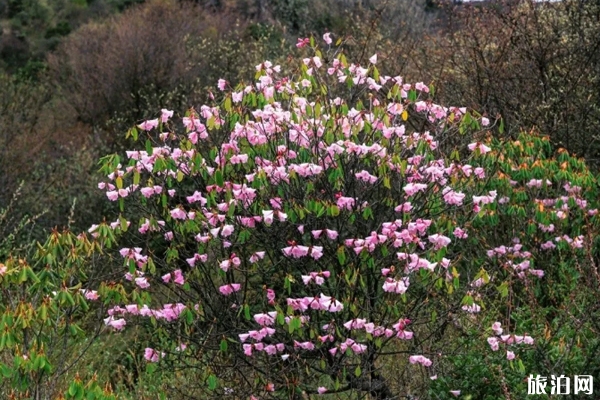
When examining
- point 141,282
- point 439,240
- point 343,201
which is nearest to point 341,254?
point 343,201

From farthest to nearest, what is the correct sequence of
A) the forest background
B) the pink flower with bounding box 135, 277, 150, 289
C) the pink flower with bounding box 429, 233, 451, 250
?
1. the forest background
2. the pink flower with bounding box 135, 277, 150, 289
3. the pink flower with bounding box 429, 233, 451, 250

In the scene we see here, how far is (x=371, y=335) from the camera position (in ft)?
13.1

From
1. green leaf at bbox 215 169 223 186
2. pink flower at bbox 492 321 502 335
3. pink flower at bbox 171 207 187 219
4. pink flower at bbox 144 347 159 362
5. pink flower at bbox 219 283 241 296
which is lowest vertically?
pink flower at bbox 492 321 502 335

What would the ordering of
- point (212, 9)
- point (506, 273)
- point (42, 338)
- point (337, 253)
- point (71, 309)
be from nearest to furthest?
point (42, 338) → point (71, 309) → point (337, 253) → point (506, 273) → point (212, 9)

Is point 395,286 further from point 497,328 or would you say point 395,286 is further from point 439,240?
point 497,328

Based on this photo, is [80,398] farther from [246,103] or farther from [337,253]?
[246,103]

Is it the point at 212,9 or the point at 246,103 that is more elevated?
the point at 246,103

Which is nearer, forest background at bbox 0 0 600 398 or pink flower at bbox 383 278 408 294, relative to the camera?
pink flower at bbox 383 278 408 294

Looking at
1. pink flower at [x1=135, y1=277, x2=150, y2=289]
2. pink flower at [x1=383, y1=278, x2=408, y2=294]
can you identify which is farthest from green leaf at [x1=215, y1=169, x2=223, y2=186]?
pink flower at [x1=383, y1=278, x2=408, y2=294]

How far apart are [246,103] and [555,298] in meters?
3.26

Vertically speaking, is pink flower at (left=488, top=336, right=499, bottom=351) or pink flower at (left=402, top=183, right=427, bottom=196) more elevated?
pink flower at (left=402, top=183, right=427, bottom=196)

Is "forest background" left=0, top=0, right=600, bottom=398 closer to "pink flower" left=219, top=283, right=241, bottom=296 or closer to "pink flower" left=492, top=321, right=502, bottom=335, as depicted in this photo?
"pink flower" left=492, top=321, right=502, bottom=335

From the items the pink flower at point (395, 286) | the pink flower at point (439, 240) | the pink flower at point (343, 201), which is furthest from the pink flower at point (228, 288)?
the pink flower at point (439, 240)

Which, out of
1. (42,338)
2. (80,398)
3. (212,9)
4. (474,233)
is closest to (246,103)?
(42,338)
